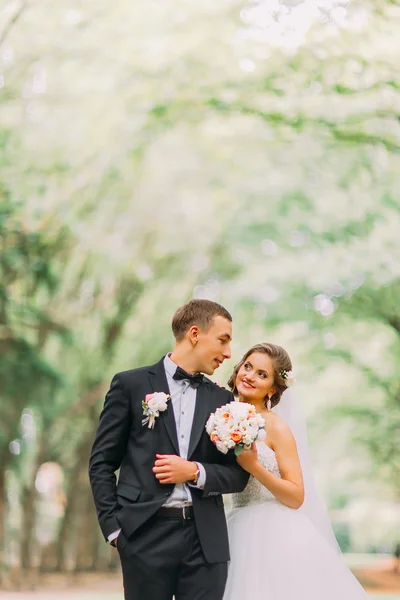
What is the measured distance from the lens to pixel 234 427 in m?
2.91

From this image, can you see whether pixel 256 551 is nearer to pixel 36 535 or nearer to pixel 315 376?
pixel 315 376

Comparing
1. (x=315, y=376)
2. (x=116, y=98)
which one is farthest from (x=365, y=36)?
(x=315, y=376)

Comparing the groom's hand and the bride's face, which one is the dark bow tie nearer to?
the groom's hand

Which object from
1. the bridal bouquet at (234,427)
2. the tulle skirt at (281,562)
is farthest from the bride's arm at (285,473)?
the bridal bouquet at (234,427)

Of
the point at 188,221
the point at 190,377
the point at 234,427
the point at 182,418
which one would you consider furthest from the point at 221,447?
the point at 188,221

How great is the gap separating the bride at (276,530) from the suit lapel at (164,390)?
1.65 feet

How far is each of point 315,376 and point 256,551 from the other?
10710 mm

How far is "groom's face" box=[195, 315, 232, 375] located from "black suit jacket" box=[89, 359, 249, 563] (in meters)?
0.08

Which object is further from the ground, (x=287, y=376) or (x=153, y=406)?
(x=153, y=406)

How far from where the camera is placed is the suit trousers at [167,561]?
2.95 m

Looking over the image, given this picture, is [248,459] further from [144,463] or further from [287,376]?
[287,376]

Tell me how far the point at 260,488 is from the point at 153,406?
88 cm

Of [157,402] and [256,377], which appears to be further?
[256,377]

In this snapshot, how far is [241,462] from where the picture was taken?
3180 mm
